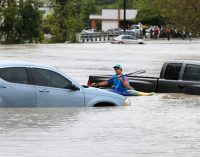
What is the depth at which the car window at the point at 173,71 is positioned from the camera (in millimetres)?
19531

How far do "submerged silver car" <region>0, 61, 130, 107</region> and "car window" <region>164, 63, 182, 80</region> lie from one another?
17.1 ft

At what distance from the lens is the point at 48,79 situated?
14109 mm

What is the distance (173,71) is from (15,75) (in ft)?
23.4

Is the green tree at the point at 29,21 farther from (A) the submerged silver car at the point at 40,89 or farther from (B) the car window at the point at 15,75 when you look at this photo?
(B) the car window at the point at 15,75

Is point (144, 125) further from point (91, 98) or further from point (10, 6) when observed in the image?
point (10, 6)

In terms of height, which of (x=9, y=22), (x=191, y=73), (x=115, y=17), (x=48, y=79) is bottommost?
(x=115, y=17)

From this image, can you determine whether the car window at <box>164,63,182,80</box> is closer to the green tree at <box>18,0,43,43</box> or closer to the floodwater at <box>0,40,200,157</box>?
the floodwater at <box>0,40,200,157</box>

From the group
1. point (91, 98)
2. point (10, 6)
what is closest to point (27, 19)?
point (10, 6)

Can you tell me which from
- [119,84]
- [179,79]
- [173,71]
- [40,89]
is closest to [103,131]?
[40,89]

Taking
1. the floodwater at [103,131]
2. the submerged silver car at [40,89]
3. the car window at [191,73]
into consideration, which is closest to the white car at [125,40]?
the car window at [191,73]

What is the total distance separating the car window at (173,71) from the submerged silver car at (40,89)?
205 inches

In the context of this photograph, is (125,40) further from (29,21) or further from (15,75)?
(15,75)

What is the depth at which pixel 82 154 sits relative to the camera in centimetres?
941

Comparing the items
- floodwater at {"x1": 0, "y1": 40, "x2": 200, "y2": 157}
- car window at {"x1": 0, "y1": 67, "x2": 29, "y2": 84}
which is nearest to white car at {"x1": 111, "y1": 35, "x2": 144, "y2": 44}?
floodwater at {"x1": 0, "y1": 40, "x2": 200, "y2": 157}
